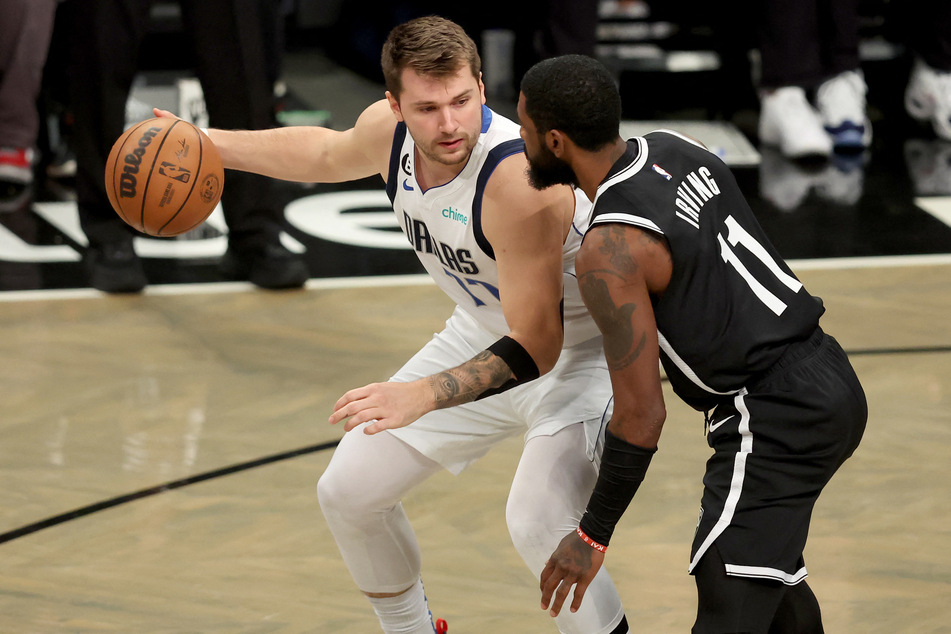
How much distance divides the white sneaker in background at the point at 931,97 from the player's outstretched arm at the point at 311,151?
18.5 ft

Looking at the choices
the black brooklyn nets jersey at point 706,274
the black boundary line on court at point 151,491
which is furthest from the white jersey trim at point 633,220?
the black boundary line on court at point 151,491

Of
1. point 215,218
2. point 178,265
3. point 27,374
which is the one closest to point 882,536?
point 27,374

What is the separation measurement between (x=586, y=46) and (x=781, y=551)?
532cm

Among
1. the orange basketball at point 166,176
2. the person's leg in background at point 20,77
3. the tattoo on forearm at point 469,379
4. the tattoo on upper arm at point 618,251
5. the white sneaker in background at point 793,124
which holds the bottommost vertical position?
the white sneaker in background at point 793,124

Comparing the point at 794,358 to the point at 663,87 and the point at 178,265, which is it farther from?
the point at 663,87

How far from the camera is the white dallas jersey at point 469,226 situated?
108 inches

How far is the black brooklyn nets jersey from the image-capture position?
91.6 inches

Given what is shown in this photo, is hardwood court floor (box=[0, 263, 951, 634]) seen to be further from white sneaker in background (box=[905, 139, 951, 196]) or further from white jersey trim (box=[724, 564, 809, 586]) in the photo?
white sneaker in background (box=[905, 139, 951, 196])

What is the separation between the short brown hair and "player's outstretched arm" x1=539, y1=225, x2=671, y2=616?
57 centimetres

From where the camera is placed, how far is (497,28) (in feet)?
29.1

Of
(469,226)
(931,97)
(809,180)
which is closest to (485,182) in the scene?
(469,226)

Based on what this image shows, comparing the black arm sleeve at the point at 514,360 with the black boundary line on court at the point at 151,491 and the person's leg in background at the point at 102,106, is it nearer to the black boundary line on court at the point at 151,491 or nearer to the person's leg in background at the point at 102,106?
the black boundary line on court at the point at 151,491

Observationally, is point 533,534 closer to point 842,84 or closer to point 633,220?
point 633,220

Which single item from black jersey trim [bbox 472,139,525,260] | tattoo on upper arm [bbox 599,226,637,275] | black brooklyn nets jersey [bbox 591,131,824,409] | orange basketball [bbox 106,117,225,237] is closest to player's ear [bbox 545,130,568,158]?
black brooklyn nets jersey [bbox 591,131,824,409]
